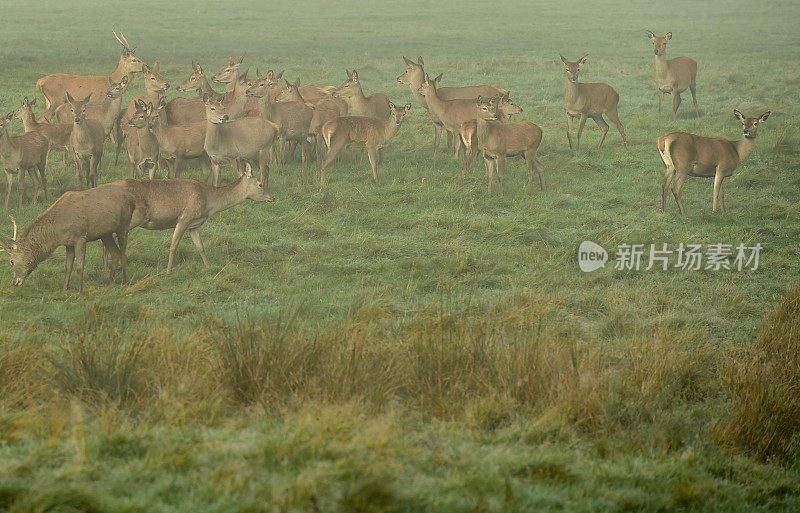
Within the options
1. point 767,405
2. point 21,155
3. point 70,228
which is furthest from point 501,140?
point 767,405

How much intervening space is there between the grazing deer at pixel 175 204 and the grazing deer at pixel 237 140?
7.84 ft

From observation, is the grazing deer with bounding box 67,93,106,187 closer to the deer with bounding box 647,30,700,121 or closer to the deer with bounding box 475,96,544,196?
the deer with bounding box 475,96,544,196

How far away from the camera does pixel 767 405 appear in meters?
5.99

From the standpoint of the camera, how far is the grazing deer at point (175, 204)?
9.91m

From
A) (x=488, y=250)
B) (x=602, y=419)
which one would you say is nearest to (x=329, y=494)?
(x=602, y=419)

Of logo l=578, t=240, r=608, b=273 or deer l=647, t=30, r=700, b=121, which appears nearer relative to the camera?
logo l=578, t=240, r=608, b=273

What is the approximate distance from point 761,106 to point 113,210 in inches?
616

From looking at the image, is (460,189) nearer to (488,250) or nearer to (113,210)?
(488,250)

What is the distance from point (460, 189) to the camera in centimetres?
1353

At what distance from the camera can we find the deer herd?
377 inches

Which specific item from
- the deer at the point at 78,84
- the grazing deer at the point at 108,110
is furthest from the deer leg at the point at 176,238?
the deer at the point at 78,84

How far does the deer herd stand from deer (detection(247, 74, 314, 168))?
2 centimetres

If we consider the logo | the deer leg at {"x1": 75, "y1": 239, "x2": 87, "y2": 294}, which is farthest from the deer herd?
the logo

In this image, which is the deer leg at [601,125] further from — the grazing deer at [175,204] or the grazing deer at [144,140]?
the grazing deer at [175,204]
